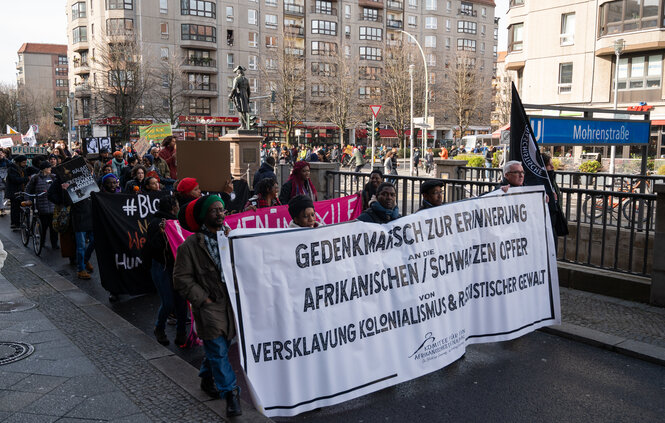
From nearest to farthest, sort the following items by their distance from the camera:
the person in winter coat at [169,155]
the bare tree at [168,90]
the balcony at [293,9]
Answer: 1. the person in winter coat at [169,155]
2. the bare tree at [168,90]
3. the balcony at [293,9]

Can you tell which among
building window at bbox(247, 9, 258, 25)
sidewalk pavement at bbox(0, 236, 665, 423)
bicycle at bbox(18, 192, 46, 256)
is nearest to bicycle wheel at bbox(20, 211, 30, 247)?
bicycle at bbox(18, 192, 46, 256)

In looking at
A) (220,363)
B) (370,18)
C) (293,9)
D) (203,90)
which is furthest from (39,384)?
(370,18)

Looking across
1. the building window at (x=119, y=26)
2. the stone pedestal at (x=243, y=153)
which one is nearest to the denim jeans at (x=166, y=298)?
the stone pedestal at (x=243, y=153)

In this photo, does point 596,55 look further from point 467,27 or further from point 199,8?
point 467,27

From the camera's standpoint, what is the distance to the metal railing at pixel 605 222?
7664 millimetres

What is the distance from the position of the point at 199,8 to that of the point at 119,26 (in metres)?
10.3

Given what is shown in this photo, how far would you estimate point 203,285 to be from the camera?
419 cm

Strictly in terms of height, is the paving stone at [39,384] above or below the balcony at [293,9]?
below

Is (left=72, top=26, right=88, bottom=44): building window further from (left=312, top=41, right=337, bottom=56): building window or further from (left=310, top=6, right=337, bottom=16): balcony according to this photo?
(left=310, top=6, right=337, bottom=16): balcony

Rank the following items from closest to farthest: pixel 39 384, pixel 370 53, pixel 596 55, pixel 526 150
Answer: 1. pixel 39 384
2. pixel 526 150
3. pixel 596 55
4. pixel 370 53

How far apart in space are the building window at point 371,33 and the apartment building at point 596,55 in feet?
126

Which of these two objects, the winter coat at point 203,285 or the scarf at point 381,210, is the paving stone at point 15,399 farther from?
the scarf at point 381,210

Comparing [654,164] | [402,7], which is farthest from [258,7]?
[654,164]

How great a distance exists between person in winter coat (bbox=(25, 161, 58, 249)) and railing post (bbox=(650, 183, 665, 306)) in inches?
404
